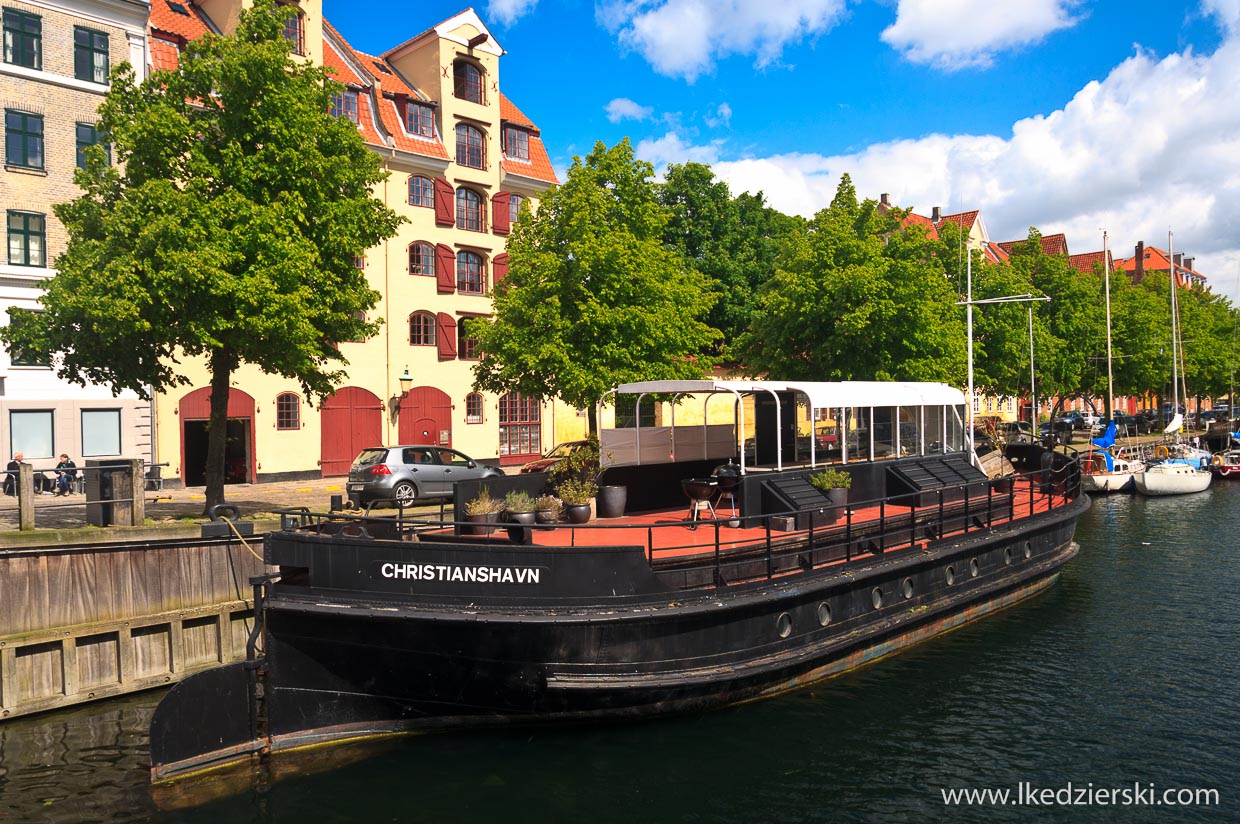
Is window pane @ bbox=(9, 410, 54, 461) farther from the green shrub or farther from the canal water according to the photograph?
the green shrub

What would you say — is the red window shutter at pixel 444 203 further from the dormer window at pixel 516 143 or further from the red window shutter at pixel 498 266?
the dormer window at pixel 516 143

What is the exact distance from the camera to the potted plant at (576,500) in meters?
11.3

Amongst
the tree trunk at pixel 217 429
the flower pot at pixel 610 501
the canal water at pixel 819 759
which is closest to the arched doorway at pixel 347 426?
the tree trunk at pixel 217 429

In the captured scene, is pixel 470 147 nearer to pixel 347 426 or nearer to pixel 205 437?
pixel 347 426

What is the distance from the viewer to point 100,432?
79.5 ft

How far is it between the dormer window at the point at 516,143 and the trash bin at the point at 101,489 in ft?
78.8

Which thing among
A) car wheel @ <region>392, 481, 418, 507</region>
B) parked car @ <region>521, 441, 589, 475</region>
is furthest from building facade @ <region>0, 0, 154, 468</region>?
parked car @ <region>521, 441, 589, 475</region>

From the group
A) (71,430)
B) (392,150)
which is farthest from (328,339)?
(392,150)

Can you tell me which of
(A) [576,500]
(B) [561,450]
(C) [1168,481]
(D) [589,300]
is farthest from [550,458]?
(C) [1168,481]

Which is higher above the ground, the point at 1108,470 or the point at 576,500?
the point at 576,500

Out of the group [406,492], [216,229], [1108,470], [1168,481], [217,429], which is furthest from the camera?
[1108,470]

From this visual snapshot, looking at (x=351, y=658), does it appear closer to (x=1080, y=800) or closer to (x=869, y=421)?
(x=1080, y=800)

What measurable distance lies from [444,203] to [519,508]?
931 inches

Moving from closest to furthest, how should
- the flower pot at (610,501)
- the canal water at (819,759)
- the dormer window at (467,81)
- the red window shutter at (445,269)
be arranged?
the canal water at (819,759) → the flower pot at (610,501) → the red window shutter at (445,269) → the dormer window at (467,81)
